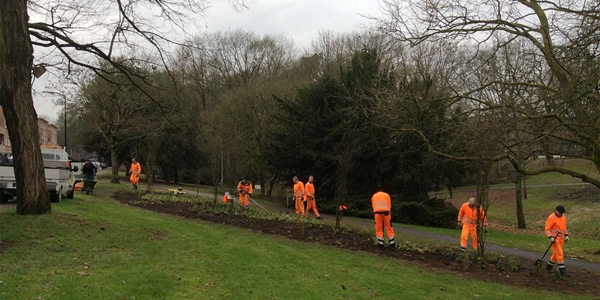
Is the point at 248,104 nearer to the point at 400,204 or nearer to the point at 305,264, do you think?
the point at 400,204

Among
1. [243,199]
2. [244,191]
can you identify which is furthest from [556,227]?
[243,199]

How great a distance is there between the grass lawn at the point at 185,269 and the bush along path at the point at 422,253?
2.47 ft

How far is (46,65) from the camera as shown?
1149 centimetres

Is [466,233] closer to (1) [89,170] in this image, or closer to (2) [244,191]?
(2) [244,191]

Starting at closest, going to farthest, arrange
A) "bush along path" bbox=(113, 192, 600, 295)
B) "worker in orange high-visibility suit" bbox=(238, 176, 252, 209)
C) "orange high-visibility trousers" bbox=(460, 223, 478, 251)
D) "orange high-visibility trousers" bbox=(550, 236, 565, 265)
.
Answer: "bush along path" bbox=(113, 192, 600, 295)
"orange high-visibility trousers" bbox=(550, 236, 565, 265)
"orange high-visibility trousers" bbox=(460, 223, 478, 251)
"worker in orange high-visibility suit" bbox=(238, 176, 252, 209)

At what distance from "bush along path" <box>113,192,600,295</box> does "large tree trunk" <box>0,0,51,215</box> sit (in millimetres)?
6154

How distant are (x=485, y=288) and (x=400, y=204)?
531 inches

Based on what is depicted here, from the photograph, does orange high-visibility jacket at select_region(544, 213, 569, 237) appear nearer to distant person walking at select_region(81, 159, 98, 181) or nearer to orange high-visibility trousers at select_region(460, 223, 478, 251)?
orange high-visibility trousers at select_region(460, 223, 478, 251)

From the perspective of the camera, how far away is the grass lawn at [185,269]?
638 cm

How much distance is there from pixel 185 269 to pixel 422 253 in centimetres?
703

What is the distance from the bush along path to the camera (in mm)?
10289

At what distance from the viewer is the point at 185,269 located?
7746 mm

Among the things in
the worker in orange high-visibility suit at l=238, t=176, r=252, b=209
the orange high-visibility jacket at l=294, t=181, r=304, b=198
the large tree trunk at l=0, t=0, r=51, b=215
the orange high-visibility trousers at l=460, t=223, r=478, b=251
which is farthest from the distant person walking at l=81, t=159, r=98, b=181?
the orange high-visibility trousers at l=460, t=223, r=478, b=251

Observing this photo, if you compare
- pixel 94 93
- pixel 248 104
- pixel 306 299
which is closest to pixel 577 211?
pixel 248 104
